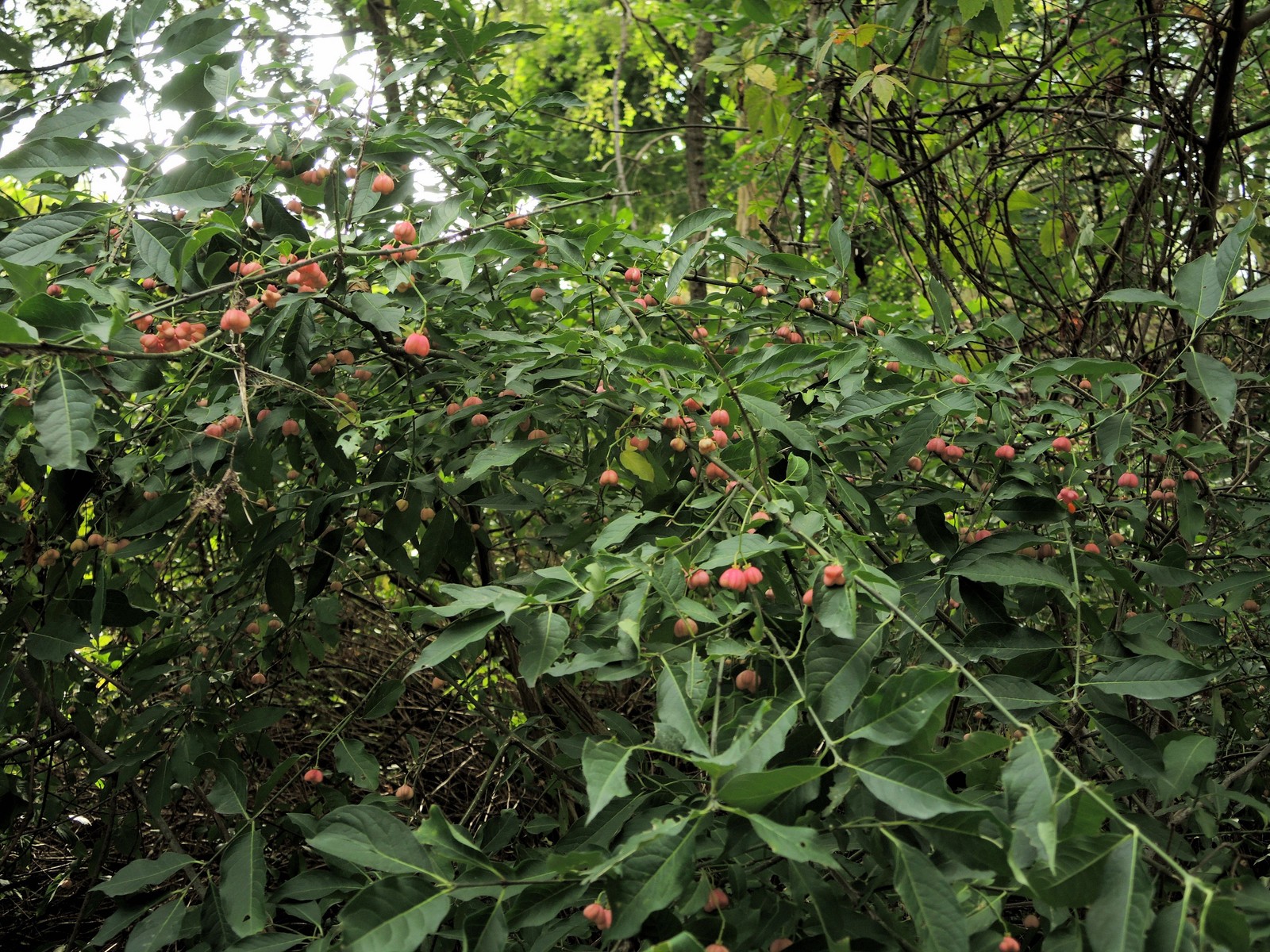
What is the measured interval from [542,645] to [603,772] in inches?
10.4

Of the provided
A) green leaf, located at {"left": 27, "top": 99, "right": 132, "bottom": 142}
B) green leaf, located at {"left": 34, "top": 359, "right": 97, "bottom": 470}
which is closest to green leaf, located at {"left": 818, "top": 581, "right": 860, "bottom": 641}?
green leaf, located at {"left": 34, "top": 359, "right": 97, "bottom": 470}

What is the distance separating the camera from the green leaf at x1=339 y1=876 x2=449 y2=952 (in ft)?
3.59

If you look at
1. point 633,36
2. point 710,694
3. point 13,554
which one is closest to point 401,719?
point 13,554

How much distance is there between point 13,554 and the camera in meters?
2.19

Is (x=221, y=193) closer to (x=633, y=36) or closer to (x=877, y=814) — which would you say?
(x=877, y=814)

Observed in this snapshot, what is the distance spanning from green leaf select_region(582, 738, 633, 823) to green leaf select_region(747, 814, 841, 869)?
16cm

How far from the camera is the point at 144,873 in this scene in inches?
67.7

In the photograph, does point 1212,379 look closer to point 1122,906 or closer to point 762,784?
point 1122,906

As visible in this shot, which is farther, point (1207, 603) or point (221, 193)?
point (1207, 603)

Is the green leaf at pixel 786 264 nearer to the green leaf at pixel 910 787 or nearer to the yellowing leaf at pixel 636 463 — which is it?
the yellowing leaf at pixel 636 463

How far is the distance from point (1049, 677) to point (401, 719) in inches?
85.8

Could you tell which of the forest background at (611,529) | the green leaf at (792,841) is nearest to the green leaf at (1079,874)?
the forest background at (611,529)

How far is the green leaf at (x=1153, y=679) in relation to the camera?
4.29ft

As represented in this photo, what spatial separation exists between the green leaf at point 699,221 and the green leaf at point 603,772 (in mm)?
1016
